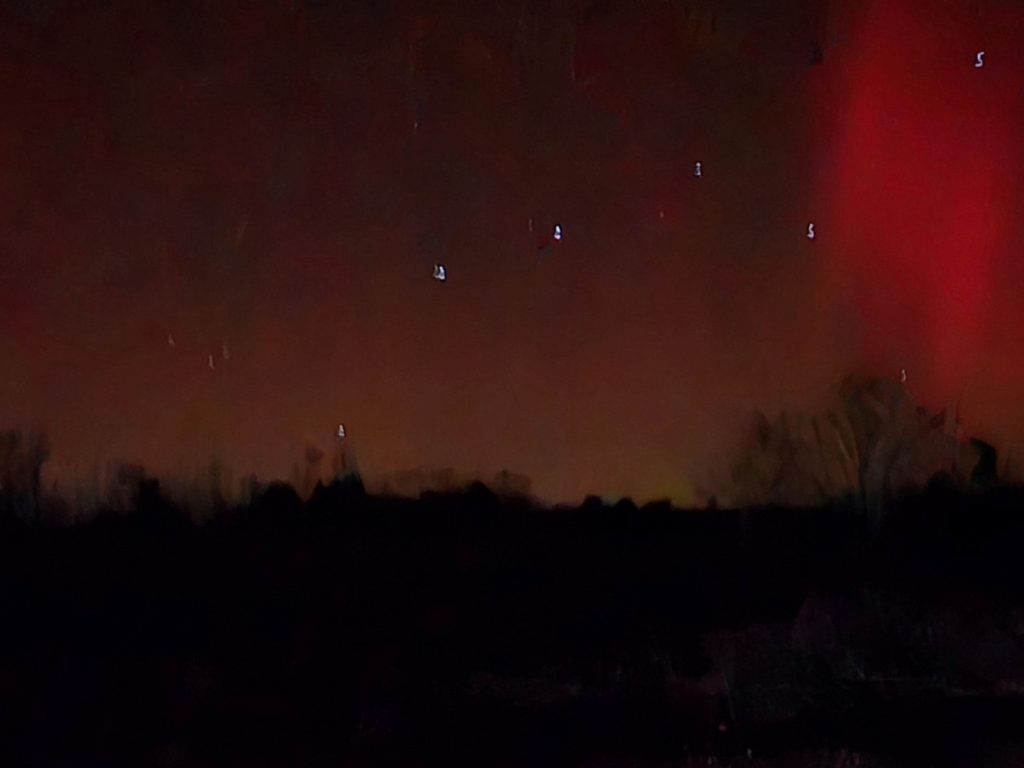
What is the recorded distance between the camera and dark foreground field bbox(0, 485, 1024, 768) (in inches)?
43.8

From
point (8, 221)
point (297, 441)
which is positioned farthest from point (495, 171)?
point (8, 221)

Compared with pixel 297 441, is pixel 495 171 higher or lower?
higher

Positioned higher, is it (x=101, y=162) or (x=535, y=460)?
(x=101, y=162)

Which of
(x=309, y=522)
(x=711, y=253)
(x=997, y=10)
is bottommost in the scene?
(x=309, y=522)

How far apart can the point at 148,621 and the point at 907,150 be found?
0.97 m

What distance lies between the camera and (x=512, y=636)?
3.89 ft

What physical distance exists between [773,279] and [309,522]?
1.91 ft

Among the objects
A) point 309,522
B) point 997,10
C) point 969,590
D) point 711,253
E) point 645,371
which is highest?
point 997,10

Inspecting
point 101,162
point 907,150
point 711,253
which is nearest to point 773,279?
point 711,253

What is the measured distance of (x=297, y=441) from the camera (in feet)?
4.14

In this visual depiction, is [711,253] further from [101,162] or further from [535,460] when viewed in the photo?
[101,162]

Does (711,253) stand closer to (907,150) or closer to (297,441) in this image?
(907,150)

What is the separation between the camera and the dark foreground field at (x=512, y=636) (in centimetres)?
111

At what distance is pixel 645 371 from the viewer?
127 centimetres
